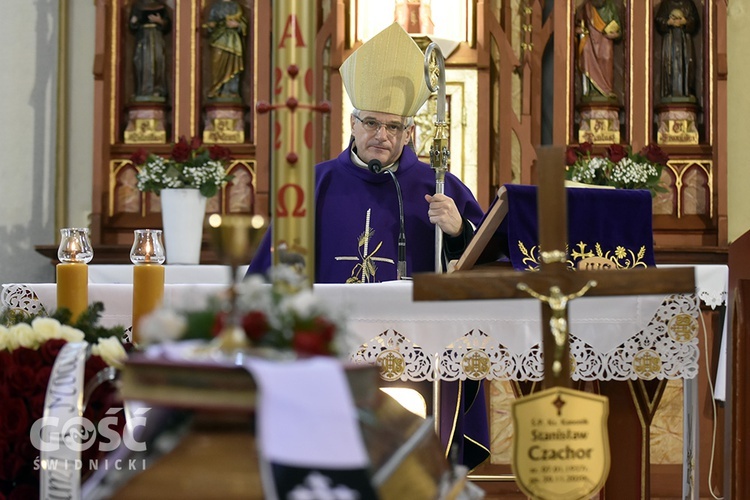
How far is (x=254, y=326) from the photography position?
1646mm

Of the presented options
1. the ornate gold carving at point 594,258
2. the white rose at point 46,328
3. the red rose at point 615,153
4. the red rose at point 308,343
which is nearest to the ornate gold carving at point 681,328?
the ornate gold carving at point 594,258

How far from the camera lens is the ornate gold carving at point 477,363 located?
3.25 metres

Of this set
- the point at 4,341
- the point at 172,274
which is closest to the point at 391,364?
the point at 4,341

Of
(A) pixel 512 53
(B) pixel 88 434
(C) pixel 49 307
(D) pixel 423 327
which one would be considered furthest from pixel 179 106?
(B) pixel 88 434

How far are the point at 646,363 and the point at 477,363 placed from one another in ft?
1.62

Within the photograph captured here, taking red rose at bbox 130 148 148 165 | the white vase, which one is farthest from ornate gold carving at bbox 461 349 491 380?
red rose at bbox 130 148 148 165

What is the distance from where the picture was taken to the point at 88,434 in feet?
8.09

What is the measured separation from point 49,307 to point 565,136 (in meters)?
3.83

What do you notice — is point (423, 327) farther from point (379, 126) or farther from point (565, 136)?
point (565, 136)

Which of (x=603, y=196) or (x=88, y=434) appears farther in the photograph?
→ (x=603, y=196)

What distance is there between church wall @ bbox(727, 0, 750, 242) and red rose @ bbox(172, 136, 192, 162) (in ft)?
10.7

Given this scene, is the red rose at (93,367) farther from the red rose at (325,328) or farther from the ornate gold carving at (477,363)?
the ornate gold carving at (477,363)

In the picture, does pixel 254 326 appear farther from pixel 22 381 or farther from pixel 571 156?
pixel 571 156

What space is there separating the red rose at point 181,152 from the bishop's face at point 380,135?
2066mm
